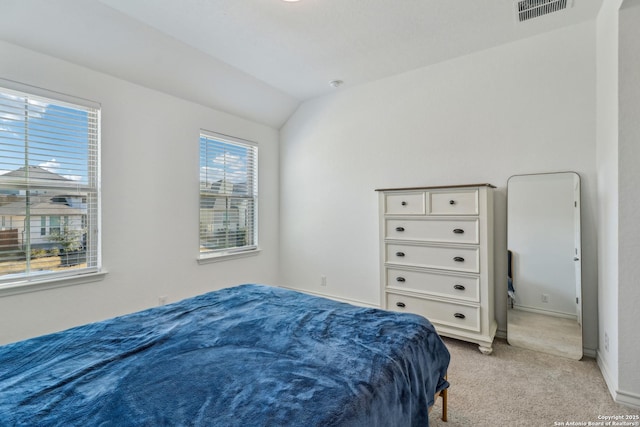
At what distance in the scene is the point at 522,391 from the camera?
2035 mm

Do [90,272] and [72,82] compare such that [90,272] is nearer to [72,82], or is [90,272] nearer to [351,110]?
[72,82]

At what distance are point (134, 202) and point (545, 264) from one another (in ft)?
12.7

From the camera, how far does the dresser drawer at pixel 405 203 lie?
290cm

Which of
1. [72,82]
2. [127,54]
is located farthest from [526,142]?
[72,82]

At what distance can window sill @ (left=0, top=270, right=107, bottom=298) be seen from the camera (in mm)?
2189

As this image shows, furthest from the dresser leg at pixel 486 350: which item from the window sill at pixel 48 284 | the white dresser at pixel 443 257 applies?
the window sill at pixel 48 284

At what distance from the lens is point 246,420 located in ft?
2.90

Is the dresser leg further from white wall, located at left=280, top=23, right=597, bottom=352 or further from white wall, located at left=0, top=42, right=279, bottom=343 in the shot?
white wall, located at left=0, top=42, right=279, bottom=343

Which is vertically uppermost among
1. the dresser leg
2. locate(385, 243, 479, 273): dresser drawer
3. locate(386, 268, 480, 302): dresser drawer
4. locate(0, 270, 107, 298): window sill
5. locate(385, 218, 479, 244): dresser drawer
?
locate(385, 218, 479, 244): dresser drawer

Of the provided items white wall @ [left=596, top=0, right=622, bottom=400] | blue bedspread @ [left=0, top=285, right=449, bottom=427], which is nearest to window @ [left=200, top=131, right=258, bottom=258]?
blue bedspread @ [left=0, top=285, right=449, bottom=427]

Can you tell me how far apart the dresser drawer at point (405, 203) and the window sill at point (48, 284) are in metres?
2.76

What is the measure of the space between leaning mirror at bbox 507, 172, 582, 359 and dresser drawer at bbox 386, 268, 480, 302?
1.53 ft

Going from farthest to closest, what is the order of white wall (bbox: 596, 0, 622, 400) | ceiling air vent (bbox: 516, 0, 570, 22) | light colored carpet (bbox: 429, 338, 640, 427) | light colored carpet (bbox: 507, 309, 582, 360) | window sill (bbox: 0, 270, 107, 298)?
light colored carpet (bbox: 507, 309, 582, 360) → ceiling air vent (bbox: 516, 0, 570, 22) → window sill (bbox: 0, 270, 107, 298) → white wall (bbox: 596, 0, 622, 400) → light colored carpet (bbox: 429, 338, 640, 427)
